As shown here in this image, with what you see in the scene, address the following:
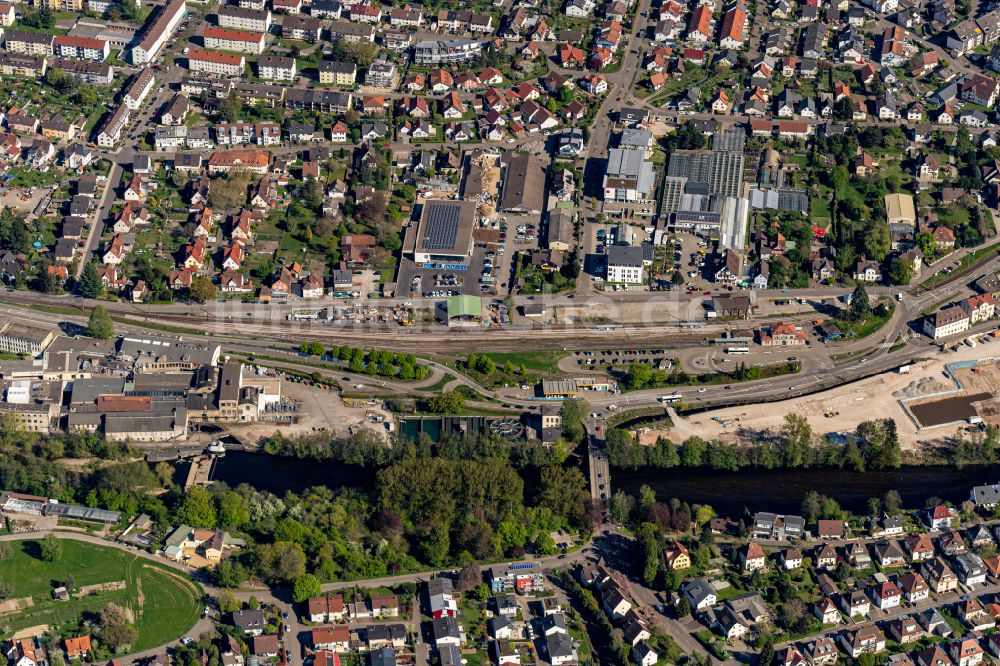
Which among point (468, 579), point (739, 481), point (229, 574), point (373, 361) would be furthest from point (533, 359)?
point (229, 574)

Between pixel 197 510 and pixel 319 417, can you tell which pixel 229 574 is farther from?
pixel 319 417

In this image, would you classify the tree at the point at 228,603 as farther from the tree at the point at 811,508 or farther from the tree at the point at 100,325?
the tree at the point at 811,508

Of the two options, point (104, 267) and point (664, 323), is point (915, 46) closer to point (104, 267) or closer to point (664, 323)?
point (664, 323)

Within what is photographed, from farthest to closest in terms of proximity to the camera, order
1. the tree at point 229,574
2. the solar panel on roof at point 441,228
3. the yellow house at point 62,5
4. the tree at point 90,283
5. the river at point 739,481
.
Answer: the yellow house at point 62,5 → the solar panel on roof at point 441,228 → the tree at point 90,283 → the river at point 739,481 → the tree at point 229,574

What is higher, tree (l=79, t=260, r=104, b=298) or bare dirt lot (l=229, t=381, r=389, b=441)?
tree (l=79, t=260, r=104, b=298)

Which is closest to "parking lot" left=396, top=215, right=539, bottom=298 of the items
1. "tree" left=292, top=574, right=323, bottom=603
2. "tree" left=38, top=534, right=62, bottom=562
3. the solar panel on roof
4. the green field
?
the solar panel on roof

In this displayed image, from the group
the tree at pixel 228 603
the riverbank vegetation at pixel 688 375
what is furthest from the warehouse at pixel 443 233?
the tree at pixel 228 603

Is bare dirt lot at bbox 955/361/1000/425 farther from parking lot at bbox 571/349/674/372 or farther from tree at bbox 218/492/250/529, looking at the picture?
tree at bbox 218/492/250/529
